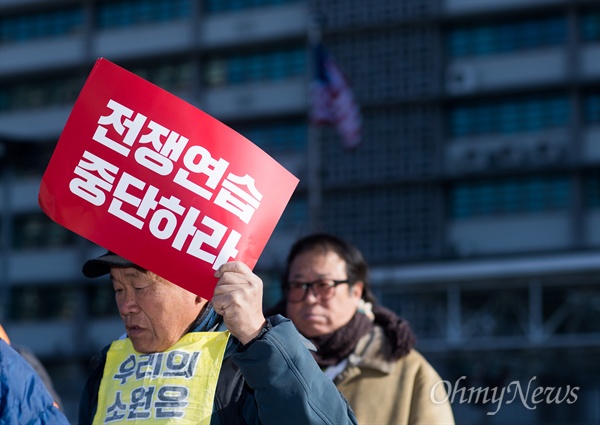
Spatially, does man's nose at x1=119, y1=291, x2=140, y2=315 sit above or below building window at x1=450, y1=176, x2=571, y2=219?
below

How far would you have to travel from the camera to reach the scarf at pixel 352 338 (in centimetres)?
441

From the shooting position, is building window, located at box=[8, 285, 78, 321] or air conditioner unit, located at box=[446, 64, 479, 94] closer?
air conditioner unit, located at box=[446, 64, 479, 94]

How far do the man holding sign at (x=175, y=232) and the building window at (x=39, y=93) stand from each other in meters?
36.9

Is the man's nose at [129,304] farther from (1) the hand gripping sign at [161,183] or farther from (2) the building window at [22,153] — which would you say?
(2) the building window at [22,153]

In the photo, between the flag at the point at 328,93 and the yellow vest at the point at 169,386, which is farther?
the flag at the point at 328,93

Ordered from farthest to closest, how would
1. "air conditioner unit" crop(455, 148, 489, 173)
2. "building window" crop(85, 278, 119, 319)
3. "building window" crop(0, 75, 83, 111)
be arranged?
"building window" crop(0, 75, 83, 111) → "building window" crop(85, 278, 119, 319) → "air conditioner unit" crop(455, 148, 489, 173)

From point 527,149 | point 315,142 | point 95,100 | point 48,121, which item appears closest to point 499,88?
point 527,149

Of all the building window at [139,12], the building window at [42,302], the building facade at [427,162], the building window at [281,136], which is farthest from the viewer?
the building window at [42,302]

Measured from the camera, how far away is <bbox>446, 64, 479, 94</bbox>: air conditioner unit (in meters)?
32.0

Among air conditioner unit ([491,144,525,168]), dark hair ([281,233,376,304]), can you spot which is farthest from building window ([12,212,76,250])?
dark hair ([281,233,376,304])

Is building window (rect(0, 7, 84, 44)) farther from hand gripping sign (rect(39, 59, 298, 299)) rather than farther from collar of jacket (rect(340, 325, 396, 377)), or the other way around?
hand gripping sign (rect(39, 59, 298, 299))

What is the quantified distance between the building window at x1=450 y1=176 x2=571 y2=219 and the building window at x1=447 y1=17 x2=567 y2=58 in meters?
3.93

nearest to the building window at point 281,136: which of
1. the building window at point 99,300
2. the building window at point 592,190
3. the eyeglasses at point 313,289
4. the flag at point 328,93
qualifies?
the building window at point 99,300

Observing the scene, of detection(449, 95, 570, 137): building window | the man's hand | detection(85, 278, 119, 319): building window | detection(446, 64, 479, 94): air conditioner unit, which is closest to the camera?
the man's hand
